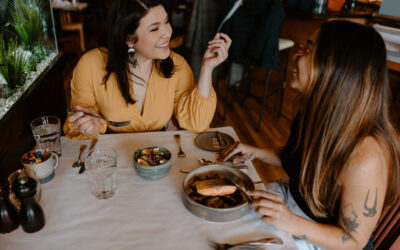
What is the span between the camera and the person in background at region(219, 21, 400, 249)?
890 millimetres

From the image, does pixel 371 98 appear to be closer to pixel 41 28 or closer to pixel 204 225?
pixel 204 225

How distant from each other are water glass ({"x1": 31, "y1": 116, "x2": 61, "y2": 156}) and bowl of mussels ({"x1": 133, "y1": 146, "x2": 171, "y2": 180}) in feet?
1.13

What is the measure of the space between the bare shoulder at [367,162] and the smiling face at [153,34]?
0.99m

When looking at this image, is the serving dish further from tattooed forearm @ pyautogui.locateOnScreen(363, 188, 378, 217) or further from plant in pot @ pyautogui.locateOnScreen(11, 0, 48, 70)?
plant in pot @ pyautogui.locateOnScreen(11, 0, 48, 70)

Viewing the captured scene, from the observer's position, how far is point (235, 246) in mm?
793

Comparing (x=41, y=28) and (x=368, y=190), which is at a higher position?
(x=41, y=28)

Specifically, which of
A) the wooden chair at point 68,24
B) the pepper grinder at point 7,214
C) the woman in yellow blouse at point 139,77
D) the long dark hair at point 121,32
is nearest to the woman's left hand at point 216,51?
the woman in yellow blouse at point 139,77

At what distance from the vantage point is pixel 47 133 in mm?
1192

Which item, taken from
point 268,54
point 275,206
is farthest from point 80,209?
point 268,54

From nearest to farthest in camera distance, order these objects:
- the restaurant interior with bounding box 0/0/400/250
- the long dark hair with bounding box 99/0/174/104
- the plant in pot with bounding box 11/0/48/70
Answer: the restaurant interior with bounding box 0/0/400/250, the long dark hair with bounding box 99/0/174/104, the plant in pot with bounding box 11/0/48/70

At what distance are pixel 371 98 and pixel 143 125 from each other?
1096 mm

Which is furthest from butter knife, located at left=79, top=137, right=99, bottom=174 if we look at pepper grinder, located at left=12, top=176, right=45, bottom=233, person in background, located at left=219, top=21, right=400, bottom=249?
person in background, located at left=219, top=21, right=400, bottom=249

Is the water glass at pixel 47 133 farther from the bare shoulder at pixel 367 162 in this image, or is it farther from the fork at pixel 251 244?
→ the bare shoulder at pixel 367 162

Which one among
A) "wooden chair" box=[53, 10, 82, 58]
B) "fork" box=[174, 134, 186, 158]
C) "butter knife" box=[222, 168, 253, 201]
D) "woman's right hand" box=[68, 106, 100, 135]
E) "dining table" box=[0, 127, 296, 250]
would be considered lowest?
"wooden chair" box=[53, 10, 82, 58]
